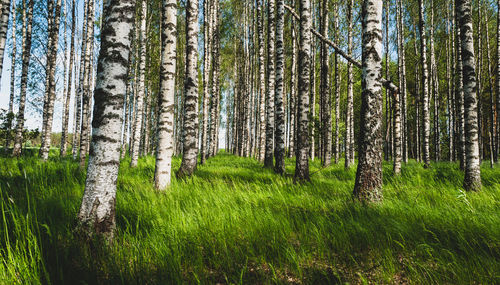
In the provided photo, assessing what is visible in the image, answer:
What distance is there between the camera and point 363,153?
11.3 ft

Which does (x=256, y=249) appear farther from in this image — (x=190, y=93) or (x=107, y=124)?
(x=190, y=93)

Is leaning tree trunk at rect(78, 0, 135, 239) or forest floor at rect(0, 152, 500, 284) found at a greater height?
leaning tree trunk at rect(78, 0, 135, 239)

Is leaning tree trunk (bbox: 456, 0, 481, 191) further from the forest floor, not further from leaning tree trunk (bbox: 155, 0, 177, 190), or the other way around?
leaning tree trunk (bbox: 155, 0, 177, 190)

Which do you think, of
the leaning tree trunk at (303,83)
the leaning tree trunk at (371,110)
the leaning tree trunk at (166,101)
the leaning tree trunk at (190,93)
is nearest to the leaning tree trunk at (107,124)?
the leaning tree trunk at (166,101)

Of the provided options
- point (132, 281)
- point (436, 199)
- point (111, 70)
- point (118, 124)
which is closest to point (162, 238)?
point (132, 281)

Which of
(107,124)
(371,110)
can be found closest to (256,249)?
(107,124)

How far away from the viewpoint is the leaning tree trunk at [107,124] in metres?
1.92

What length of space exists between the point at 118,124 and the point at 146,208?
1.16 m

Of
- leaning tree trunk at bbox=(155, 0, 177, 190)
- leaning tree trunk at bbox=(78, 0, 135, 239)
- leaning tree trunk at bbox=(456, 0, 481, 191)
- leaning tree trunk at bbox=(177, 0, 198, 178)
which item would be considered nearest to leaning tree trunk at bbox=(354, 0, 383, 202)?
leaning tree trunk at bbox=(456, 0, 481, 191)

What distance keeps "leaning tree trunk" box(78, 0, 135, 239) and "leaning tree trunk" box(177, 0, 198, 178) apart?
12.5 feet

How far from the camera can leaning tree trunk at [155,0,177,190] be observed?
13.8ft

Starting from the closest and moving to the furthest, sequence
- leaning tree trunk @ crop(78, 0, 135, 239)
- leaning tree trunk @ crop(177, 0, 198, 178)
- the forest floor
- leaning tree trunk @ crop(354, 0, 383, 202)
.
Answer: the forest floor → leaning tree trunk @ crop(78, 0, 135, 239) → leaning tree trunk @ crop(354, 0, 383, 202) → leaning tree trunk @ crop(177, 0, 198, 178)

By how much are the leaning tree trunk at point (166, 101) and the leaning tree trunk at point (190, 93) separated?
1.23 m

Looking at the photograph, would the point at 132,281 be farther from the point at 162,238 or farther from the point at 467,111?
the point at 467,111
